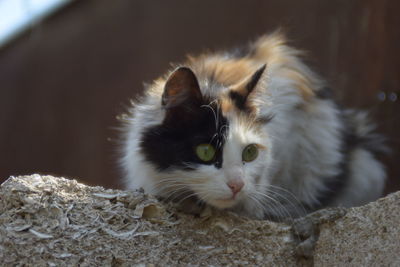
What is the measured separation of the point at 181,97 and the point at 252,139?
350mm

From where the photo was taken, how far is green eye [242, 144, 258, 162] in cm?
280

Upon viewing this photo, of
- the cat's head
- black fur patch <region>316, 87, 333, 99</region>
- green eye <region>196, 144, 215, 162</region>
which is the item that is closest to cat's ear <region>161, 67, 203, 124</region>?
the cat's head

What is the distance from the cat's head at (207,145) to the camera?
2.68 m

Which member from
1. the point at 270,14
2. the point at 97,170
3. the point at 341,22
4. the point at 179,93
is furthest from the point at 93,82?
the point at 179,93

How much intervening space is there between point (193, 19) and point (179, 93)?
10.2ft

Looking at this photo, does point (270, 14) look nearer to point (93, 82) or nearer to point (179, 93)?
point (93, 82)

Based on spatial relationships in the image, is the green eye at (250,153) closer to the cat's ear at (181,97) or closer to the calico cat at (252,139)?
the calico cat at (252,139)

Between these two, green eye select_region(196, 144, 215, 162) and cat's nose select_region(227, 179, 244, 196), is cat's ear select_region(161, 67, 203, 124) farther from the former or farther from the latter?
cat's nose select_region(227, 179, 244, 196)

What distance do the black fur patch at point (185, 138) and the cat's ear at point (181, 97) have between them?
24 millimetres

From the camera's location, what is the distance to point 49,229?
8.25 feet

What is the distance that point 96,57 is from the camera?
244 inches

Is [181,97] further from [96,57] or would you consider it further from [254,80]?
[96,57]

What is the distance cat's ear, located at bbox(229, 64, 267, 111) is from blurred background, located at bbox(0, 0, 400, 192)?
5.90 ft

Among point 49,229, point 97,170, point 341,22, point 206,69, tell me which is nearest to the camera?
point 49,229
